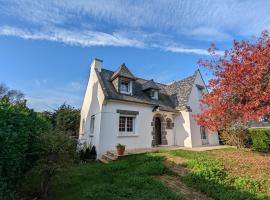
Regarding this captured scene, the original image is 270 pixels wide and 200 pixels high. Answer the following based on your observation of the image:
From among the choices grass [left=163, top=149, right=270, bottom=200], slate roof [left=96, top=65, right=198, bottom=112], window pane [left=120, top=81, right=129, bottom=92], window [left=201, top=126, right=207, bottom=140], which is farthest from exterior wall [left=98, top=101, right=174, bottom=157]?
window [left=201, top=126, right=207, bottom=140]

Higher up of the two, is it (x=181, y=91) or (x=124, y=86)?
(x=181, y=91)

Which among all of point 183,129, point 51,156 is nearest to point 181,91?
point 183,129

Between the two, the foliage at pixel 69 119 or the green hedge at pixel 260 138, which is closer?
the green hedge at pixel 260 138

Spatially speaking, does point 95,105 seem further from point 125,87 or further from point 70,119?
point 70,119

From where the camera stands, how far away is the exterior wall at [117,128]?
12.3 meters

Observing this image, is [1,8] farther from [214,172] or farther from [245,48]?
[245,48]

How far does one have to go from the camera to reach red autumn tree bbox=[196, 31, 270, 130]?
31.0ft

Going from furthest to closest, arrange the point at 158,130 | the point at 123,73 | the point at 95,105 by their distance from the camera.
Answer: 1. the point at 158,130
2. the point at 95,105
3. the point at 123,73

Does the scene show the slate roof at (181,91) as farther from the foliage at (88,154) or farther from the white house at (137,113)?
the foliage at (88,154)

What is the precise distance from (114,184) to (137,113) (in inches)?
321

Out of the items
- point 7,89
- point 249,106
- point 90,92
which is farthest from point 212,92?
point 7,89

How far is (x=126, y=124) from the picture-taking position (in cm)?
1364

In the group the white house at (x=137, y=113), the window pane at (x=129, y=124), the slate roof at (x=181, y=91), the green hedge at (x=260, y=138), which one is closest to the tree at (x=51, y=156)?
the white house at (x=137, y=113)

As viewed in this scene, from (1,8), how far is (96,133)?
8.96 m
